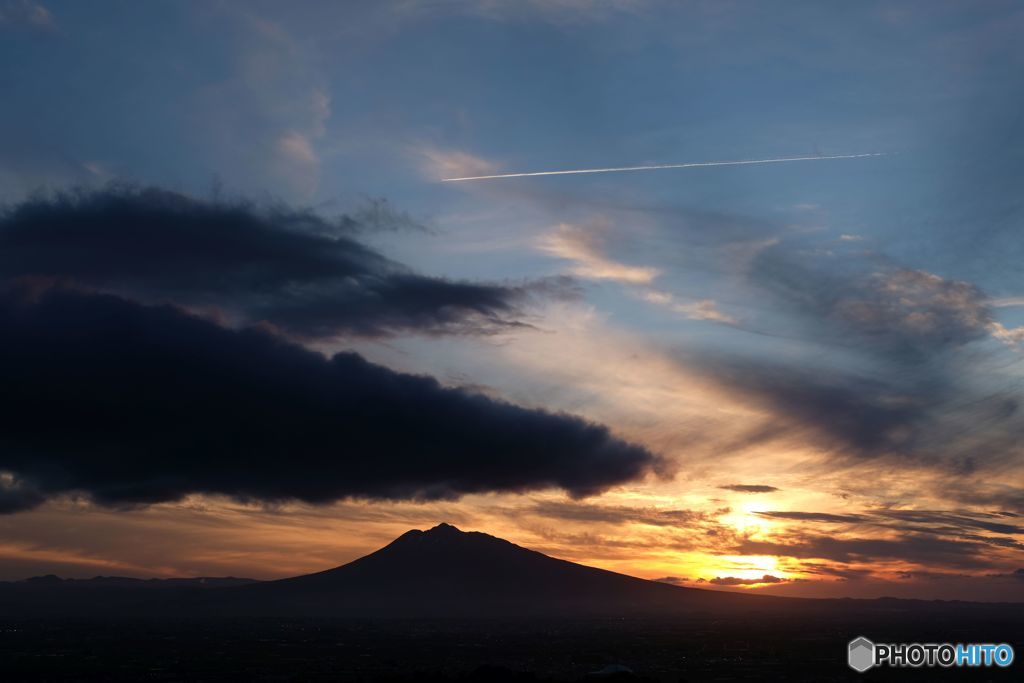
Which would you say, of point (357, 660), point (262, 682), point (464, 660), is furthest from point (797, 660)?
point (262, 682)

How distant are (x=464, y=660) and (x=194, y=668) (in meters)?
52.3

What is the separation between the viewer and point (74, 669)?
16988 cm

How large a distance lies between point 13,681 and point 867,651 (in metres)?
158

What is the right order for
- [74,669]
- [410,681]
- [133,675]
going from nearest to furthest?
[410,681] < [133,675] < [74,669]

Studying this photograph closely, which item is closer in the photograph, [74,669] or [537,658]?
[74,669]

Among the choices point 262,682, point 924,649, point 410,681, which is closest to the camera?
point 410,681

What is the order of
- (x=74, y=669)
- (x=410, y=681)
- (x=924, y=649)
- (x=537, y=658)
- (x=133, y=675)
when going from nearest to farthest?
(x=410, y=681), (x=133, y=675), (x=74, y=669), (x=924, y=649), (x=537, y=658)

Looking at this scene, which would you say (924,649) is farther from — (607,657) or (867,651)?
(607,657)

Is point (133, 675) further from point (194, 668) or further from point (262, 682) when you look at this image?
point (262, 682)

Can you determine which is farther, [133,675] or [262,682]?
[133,675]

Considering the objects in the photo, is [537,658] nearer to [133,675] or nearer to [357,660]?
[357,660]

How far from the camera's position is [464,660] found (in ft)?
613

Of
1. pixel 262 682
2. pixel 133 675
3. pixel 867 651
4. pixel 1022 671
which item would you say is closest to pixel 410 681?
pixel 262 682

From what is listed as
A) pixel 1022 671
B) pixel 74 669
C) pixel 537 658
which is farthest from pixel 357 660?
pixel 1022 671
